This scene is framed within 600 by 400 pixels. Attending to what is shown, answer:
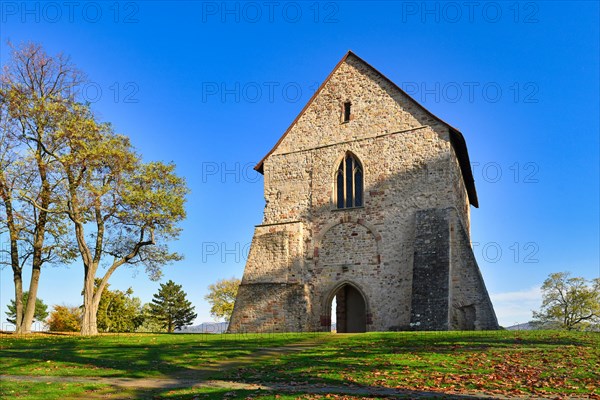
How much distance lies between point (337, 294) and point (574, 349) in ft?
45.3

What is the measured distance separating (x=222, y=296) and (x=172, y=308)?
257 inches

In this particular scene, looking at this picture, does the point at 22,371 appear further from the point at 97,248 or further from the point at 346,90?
the point at 346,90

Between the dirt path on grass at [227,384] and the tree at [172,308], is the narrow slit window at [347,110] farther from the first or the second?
the tree at [172,308]

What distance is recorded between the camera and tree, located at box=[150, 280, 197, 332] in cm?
5659

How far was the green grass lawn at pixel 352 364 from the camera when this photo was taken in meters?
9.64

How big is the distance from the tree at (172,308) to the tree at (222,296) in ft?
10.6

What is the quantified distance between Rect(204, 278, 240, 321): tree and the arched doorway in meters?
34.8

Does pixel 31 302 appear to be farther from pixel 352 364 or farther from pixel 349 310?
pixel 352 364

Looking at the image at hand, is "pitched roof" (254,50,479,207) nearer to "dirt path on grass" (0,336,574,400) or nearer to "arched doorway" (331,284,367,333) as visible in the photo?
"arched doorway" (331,284,367,333)

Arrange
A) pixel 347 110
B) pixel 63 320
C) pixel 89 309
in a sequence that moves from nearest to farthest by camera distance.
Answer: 1. pixel 89 309
2. pixel 347 110
3. pixel 63 320

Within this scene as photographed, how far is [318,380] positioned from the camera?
10320mm

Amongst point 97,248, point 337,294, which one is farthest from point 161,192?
point 337,294

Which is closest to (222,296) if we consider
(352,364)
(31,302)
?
(31,302)

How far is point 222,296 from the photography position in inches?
2436
